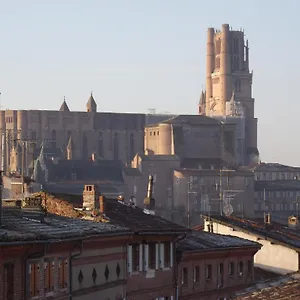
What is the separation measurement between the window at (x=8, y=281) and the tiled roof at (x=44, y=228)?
48cm

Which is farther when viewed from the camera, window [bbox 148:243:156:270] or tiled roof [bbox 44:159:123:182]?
tiled roof [bbox 44:159:123:182]

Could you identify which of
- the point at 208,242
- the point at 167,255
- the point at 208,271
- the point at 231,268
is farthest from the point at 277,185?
the point at 167,255

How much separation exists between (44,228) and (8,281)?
281cm

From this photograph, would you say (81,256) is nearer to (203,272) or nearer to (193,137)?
(203,272)

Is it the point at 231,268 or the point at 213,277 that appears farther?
the point at 231,268

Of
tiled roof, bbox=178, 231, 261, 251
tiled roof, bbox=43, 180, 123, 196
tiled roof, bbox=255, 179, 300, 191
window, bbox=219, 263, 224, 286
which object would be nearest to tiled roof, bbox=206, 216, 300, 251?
tiled roof, bbox=178, 231, 261, 251

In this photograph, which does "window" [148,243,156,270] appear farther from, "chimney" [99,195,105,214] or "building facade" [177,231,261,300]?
"building facade" [177,231,261,300]

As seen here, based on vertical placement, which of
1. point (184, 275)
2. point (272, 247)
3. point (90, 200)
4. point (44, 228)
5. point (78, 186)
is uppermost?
point (90, 200)

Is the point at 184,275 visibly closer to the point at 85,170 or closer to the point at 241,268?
the point at 241,268

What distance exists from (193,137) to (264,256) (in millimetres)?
146418

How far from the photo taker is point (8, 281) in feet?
66.3

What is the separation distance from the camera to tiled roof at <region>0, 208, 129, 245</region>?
20366 mm

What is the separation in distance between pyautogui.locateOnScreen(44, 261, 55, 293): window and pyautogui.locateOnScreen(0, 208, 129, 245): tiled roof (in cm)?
52

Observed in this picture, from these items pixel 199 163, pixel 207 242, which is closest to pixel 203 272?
pixel 207 242
